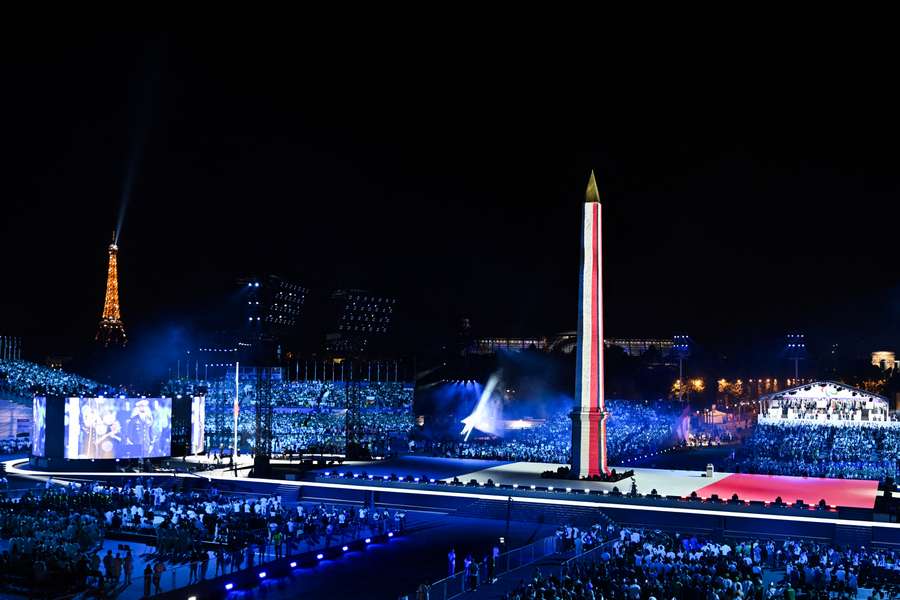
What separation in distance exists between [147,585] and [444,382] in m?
64.3

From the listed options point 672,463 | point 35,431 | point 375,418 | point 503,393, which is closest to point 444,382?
point 503,393

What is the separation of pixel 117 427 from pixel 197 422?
6154 millimetres

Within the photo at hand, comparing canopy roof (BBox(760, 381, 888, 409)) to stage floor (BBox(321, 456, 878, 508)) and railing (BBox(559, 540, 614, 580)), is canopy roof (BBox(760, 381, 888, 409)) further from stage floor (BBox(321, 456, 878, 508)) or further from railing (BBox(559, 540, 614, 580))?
railing (BBox(559, 540, 614, 580))

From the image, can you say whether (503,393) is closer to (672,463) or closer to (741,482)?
(672,463)

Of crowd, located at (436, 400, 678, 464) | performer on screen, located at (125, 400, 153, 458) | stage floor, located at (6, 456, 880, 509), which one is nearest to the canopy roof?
crowd, located at (436, 400, 678, 464)

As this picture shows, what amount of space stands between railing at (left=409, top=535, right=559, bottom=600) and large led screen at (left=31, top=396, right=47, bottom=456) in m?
27.7

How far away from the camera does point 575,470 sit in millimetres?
37562

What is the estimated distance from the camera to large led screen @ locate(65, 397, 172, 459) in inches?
1697

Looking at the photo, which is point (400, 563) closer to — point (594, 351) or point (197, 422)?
point (594, 351)

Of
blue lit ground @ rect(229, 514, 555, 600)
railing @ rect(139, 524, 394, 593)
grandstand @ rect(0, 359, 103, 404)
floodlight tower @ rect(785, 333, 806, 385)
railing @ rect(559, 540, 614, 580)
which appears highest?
floodlight tower @ rect(785, 333, 806, 385)

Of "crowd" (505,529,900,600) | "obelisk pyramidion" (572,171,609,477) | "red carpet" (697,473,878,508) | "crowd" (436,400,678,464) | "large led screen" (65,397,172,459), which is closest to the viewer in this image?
"crowd" (505,529,900,600)

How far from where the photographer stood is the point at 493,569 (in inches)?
858

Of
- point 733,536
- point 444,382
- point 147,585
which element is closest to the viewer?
point 147,585

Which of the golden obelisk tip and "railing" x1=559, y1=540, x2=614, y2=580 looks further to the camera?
the golden obelisk tip
